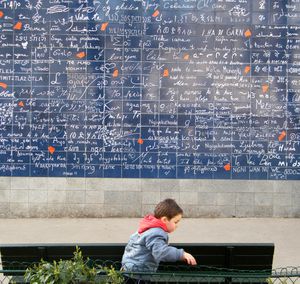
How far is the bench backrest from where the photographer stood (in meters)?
5.66

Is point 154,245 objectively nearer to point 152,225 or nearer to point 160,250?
point 160,250

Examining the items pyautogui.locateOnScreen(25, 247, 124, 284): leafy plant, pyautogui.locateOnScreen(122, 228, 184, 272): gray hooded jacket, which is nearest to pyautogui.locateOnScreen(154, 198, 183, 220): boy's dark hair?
pyautogui.locateOnScreen(122, 228, 184, 272): gray hooded jacket

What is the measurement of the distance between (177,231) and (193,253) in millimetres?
4254

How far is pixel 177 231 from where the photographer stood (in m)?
10.0

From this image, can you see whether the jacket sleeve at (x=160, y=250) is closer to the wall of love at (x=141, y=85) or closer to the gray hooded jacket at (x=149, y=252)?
the gray hooded jacket at (x=149, y=252)

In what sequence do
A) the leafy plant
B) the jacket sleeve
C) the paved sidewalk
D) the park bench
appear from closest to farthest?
1. the leafy plant
2. the jacket sleeve
3. the park bench
4. the paved sidewalk

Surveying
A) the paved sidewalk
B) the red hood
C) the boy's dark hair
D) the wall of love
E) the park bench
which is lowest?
the paved sidewalk

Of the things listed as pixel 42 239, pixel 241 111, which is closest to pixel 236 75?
pixel 241 111

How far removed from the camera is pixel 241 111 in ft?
35.7

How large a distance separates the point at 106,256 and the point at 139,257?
59 centimetres

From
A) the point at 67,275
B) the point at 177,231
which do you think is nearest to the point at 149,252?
the point at 67,275

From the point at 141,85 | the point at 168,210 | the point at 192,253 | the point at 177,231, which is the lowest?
the point at 177,231

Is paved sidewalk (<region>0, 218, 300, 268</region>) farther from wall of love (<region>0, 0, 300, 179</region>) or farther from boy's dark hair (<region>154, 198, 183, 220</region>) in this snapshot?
boy's dark hair (<region>154, 198, 183, 220</region>)

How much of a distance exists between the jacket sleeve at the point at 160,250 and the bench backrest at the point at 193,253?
55 centimetres
